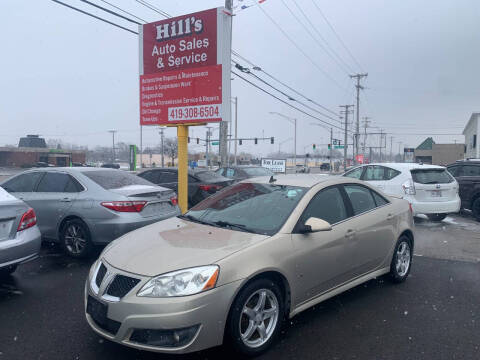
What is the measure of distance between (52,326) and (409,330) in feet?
11.5

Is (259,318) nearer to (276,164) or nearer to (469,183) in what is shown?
(469,183)

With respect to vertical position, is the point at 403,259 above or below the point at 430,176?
below

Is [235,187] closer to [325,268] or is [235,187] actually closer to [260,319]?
[325,268]

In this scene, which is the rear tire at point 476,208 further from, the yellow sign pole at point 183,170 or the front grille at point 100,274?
the front grille at point 100,274

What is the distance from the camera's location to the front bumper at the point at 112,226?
5617 mm

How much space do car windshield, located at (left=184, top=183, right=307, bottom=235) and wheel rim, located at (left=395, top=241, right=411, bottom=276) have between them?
1884 millimetres

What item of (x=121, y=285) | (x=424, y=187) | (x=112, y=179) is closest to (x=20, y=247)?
(x=112, y=179)

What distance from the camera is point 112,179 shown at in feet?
21.0

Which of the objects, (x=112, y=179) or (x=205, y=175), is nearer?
(x=112, y=179)

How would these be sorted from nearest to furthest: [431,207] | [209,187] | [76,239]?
[76,239], [431,207], [209,187]

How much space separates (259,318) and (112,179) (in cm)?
414

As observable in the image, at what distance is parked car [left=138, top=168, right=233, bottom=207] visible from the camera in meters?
10.4

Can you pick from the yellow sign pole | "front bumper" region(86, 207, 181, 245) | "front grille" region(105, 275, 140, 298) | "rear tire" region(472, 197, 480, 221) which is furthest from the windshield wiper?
"rear tire" region(472, 197, 480, 221)

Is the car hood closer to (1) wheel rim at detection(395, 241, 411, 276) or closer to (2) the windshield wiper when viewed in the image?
(2) the windshield wiper
